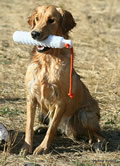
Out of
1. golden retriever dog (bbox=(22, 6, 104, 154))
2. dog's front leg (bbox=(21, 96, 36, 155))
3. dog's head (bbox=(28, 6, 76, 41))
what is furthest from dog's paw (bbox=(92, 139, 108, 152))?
dog's head (bbox=(28, 6, 76, 41))

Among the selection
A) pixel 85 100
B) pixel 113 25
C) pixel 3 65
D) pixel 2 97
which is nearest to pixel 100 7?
pixel 113 25

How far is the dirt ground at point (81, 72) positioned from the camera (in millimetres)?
6047

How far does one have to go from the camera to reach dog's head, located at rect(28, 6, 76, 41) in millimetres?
5930

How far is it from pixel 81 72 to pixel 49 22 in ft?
12.2

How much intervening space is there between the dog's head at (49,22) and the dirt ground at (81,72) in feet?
4.99

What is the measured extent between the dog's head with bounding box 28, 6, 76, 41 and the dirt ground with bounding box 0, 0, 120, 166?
152 cm

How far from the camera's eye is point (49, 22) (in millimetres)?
6070

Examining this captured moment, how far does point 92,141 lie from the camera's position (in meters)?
6.65

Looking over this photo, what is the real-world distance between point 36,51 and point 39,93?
59 cm

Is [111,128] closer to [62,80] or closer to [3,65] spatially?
[62,80]

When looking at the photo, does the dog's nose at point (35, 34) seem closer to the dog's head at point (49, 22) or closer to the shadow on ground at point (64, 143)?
the dog's head at point (49, 22)

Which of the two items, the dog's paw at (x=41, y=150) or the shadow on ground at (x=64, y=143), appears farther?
the shadow on ground at (x=64, y=143)

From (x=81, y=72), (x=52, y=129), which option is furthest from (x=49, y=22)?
(x=81, y=72)

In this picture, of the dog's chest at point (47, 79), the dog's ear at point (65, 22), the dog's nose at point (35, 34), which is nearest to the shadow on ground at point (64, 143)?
the dog's chest at point (47, 79)
